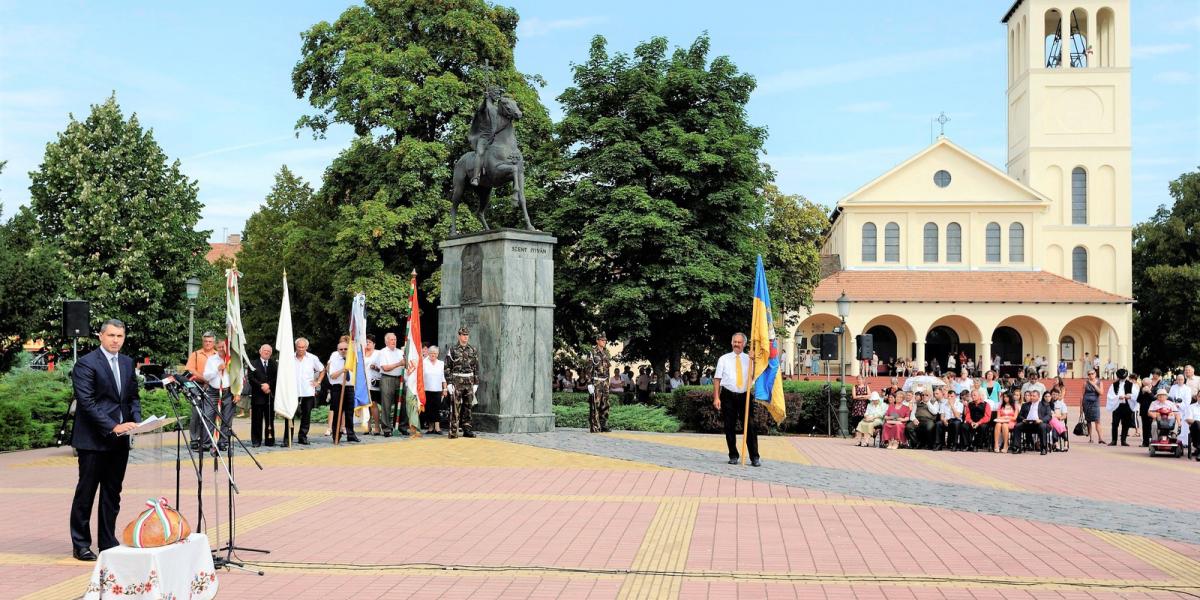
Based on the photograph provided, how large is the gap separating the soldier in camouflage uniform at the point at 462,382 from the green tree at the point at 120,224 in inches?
955

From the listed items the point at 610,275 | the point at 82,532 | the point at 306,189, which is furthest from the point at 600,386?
the point at 306,189

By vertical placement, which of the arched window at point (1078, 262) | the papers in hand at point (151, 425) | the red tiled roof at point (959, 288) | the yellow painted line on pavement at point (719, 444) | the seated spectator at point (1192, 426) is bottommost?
the yellow painted line on pavement at point (719, 444)

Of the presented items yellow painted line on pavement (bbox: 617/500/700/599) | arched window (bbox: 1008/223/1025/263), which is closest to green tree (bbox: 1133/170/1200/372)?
arched window (bbox: 1008/223/1025/263)

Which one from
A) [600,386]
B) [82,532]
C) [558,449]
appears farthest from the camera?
[600,386]

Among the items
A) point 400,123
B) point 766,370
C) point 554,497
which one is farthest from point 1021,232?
point 554,497

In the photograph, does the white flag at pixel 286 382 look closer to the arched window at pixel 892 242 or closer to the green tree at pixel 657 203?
the green tree at pixel 657 203

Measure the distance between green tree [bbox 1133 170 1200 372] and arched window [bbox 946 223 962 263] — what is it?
33.6ft

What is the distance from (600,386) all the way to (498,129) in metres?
5.31

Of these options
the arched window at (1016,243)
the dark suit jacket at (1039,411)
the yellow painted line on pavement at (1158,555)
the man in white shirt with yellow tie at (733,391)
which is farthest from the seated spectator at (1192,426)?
the arched window at (1016,243)

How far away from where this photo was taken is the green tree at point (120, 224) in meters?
37.9

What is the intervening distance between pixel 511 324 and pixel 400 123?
16.4m

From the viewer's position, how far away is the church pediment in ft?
200

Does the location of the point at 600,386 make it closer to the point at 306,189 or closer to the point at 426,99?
the point at 426,99

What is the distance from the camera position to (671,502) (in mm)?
10836
